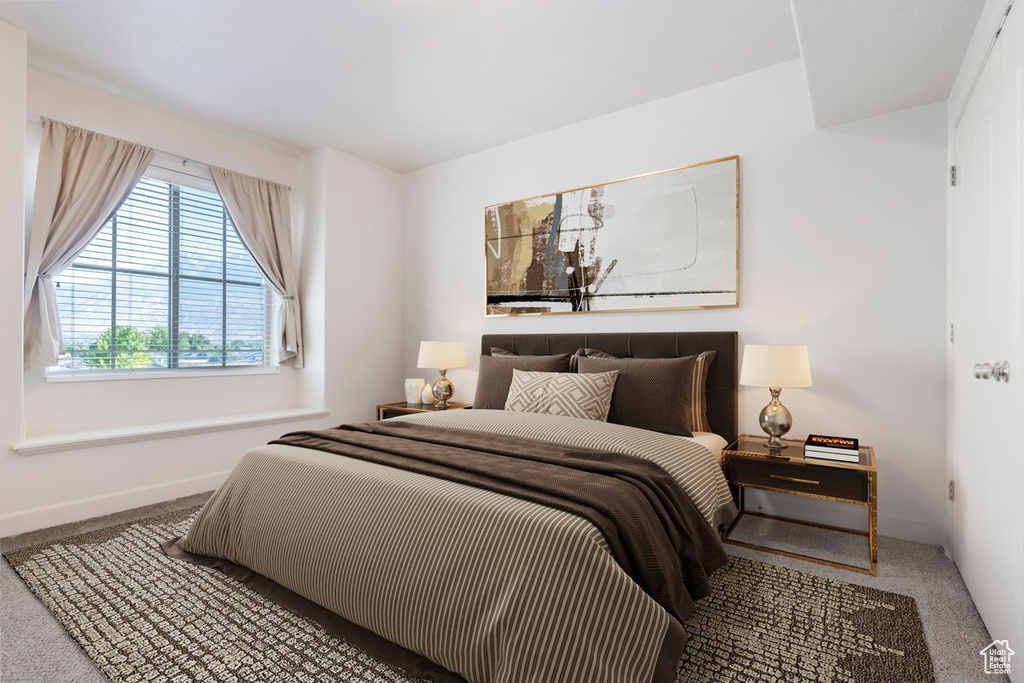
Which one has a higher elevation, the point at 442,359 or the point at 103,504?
the point at 442,359

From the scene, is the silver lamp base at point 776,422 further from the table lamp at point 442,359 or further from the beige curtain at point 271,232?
the beige curtain at point 271,232

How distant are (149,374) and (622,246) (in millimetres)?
3413

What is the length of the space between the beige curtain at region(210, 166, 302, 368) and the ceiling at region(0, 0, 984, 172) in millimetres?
520

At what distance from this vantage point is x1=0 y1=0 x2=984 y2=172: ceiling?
2223 mm

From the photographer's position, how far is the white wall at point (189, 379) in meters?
2.79

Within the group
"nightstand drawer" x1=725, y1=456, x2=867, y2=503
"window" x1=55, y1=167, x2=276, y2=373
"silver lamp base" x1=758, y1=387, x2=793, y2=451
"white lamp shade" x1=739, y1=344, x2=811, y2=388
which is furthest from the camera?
"window" x1=55, y1=167, x2=276, y2=373

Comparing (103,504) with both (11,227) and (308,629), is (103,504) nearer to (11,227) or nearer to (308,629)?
(11,227)

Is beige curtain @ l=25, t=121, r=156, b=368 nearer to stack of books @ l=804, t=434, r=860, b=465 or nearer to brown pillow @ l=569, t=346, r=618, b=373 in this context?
brown pillow @ l=569, t=346, r=618, b=373

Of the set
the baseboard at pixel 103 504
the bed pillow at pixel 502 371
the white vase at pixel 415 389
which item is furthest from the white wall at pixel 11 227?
the bed pillow at pixel 502 371

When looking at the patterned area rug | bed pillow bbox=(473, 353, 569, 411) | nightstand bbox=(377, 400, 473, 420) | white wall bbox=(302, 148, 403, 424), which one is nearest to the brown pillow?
bed pillow bbox=(473, 353, 569, 411)

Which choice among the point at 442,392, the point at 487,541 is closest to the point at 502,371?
the point at 442,392

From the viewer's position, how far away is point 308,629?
1.82m

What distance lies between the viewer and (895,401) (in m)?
2.69

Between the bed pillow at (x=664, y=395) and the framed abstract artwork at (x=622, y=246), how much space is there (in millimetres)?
525
